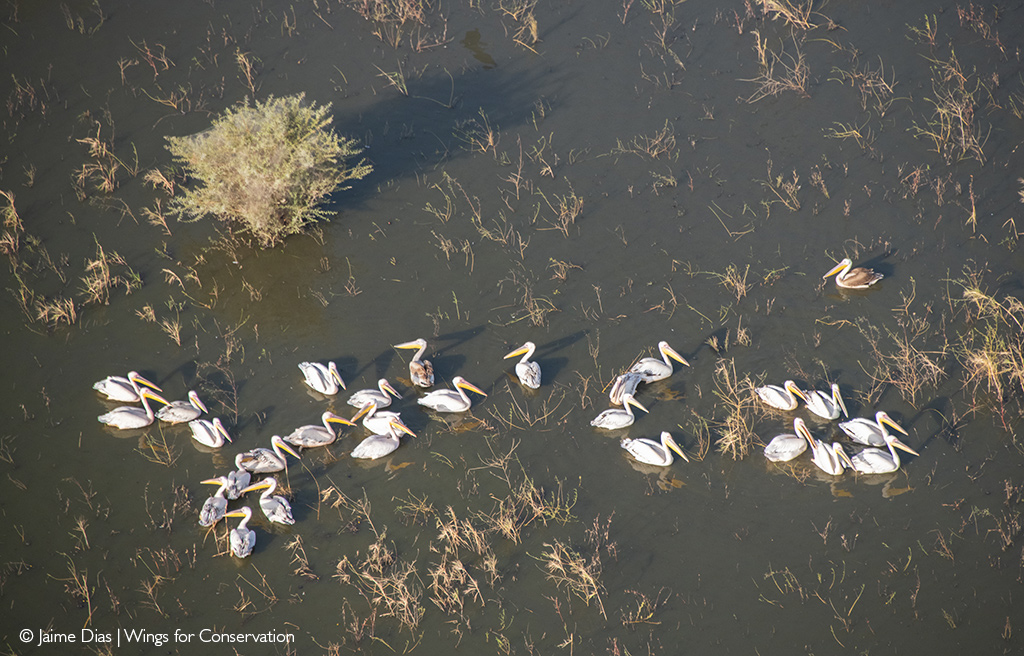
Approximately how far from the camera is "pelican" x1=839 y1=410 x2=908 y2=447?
7238 millimetres

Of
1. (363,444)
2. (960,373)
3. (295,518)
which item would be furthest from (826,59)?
(295,518)

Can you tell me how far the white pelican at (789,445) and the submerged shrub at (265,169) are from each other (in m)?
5.06

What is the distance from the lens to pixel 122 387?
7.66 m

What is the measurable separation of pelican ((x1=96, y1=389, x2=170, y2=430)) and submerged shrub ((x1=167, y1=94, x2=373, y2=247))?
2.17 metres

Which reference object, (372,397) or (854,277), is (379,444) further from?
(854,277)

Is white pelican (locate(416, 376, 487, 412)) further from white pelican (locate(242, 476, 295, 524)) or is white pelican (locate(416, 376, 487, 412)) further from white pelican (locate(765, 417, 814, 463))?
white pelican (locate(765, 417, 814, 463))

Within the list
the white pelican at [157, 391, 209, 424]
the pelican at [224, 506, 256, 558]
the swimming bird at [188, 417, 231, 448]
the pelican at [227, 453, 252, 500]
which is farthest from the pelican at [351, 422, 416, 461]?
the white pelican at [157, 391, 209, 424]

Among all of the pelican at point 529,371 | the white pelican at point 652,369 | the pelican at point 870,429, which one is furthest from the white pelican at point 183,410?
the pelican at point 870,429

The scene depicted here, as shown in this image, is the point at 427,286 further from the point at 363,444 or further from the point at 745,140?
the point at 745,140

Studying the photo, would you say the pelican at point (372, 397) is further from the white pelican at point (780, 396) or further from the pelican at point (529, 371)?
the white pelican at point (780, 396)

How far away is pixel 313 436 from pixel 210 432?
2.90 feet

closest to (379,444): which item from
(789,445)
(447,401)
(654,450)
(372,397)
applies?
(372,397)

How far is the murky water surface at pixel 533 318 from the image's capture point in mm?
6430

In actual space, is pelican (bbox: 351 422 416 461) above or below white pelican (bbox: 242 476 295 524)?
above
